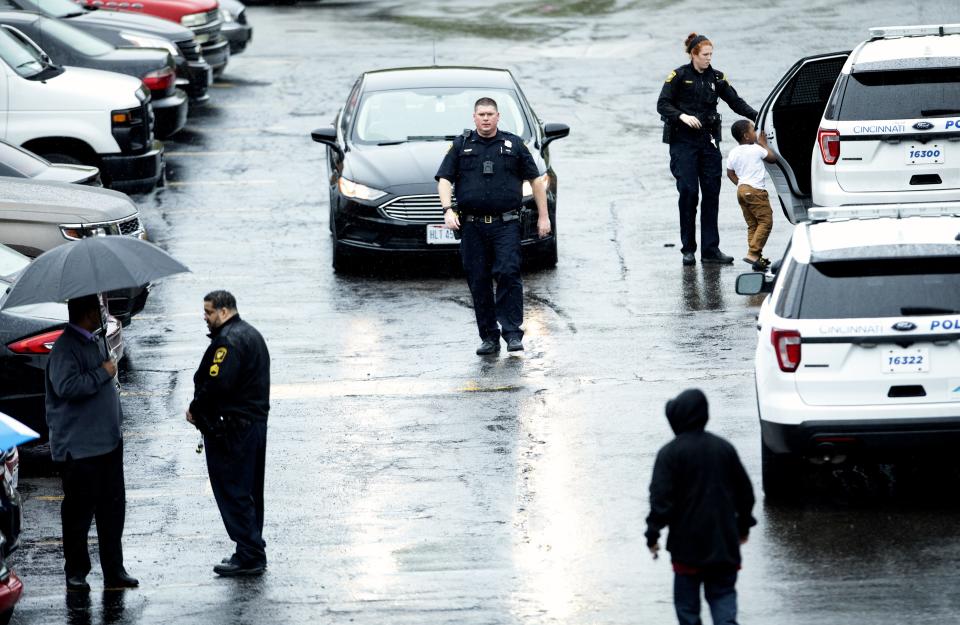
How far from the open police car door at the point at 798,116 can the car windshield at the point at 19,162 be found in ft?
21.2

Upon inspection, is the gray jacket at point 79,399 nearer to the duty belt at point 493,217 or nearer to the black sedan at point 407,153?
the duty belt at point 493,217

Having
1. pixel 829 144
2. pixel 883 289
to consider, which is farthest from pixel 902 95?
pixel 883 289

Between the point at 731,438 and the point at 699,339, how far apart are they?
2.53 m

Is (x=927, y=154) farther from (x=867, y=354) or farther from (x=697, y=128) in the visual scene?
(x=867, y=354)

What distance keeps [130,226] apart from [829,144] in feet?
18.7

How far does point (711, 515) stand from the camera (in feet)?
23.0

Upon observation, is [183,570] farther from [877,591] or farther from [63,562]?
[877,591]

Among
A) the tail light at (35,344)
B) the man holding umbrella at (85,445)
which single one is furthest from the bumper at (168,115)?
the man holding umbrella at (85,445)

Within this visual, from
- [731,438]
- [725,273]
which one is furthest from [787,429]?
[725,273]

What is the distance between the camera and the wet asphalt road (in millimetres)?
8375

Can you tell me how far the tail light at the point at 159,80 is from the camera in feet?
66.8

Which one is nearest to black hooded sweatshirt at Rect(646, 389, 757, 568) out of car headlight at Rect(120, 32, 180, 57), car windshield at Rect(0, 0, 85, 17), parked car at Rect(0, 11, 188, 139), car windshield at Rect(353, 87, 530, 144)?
car windshield at Rect(353, 87, 530, 144)

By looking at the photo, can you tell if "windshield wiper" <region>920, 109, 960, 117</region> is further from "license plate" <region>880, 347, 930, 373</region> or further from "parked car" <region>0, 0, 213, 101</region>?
"parked car" <region>0, 0, 213, 101</region>

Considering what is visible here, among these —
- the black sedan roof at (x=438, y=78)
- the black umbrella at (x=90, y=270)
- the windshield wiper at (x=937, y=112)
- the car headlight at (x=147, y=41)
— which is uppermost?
the black umbrella at (x=90, y=270)
